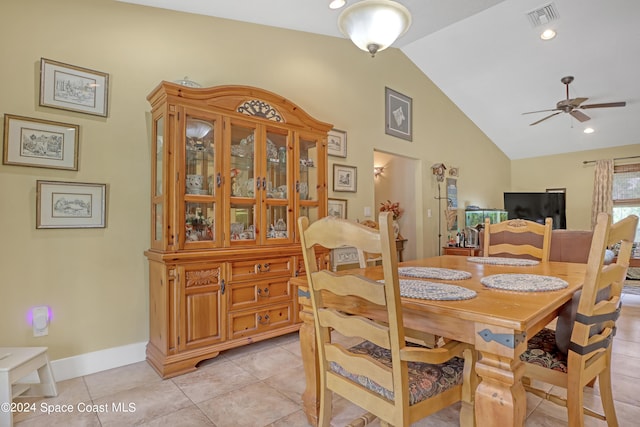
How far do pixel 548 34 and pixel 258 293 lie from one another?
4.30 metres

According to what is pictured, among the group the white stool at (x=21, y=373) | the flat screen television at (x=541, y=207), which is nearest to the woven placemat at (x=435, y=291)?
the white stool at (x=21, y=373)

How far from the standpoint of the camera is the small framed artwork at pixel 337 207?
3.51m

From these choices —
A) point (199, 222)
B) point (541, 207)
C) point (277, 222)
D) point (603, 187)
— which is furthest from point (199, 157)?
point (603, 187)

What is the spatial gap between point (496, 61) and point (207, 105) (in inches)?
159

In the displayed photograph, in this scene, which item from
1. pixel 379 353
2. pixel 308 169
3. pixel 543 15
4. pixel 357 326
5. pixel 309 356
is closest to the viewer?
pixel 357 326

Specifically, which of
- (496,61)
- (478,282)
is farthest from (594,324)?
(496,61)

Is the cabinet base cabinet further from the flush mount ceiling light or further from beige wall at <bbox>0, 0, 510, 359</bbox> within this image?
the flush mount ceiling light

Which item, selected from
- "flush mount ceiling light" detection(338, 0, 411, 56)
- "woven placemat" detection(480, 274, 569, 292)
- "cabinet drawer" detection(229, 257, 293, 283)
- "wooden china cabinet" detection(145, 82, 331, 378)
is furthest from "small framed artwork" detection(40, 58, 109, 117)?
"woven placemat" detection(480, 274, 569, 292)

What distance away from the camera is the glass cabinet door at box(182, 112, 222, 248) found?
2.20m

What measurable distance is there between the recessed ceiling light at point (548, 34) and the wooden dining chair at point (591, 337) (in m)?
3.45

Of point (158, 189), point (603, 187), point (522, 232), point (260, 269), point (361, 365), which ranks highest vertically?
point (603, 187)

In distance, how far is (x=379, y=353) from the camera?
1.32 metres

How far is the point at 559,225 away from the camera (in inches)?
258

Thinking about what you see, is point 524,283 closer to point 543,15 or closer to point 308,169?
point 308,169
